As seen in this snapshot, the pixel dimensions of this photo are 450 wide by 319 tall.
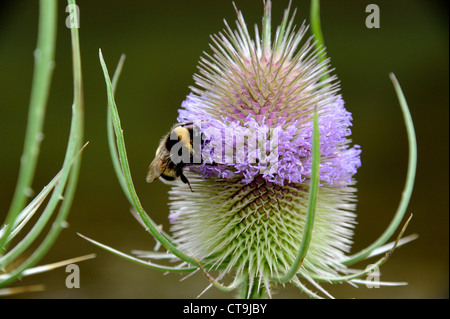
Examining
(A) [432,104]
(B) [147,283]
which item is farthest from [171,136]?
(A) [432,104]

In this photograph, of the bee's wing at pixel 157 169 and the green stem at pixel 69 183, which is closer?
the green stem at pixel 69 183

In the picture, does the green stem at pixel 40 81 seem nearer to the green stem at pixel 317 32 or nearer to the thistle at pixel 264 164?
the thistle at pixel 264 164

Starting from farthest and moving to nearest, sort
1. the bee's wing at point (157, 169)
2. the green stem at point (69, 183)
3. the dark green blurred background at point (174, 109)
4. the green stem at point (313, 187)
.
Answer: the dark green blurred background at point (174, 109) < the bee's wing at point (157, 169) < the green stem at point (313, 187) < the green stem at point (69, 183)

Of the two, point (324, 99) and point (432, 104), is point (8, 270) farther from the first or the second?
point (432, 104)

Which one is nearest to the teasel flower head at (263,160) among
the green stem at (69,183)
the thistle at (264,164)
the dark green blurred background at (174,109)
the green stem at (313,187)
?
the thistle at (264,164)

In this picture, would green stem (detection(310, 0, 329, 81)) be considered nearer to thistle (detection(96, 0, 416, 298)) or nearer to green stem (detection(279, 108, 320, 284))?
thistle (detection(96, 0, 416, 298))

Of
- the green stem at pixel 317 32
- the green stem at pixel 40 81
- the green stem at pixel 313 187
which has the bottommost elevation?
the green stem at pixel 313 187

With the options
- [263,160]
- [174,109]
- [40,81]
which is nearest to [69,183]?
[40,81]
